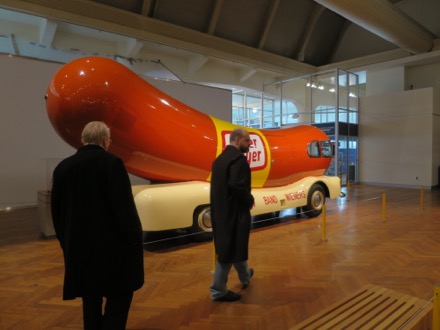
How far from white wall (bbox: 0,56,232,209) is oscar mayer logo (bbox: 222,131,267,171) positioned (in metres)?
4.57

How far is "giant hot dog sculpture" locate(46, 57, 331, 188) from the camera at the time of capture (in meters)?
4.39

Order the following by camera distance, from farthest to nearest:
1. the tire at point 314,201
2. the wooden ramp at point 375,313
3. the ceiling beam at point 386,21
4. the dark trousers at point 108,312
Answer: the ceiling beam at point 386,21 → the tire at point 314,201 → the wooden ramp at point 375,313 → the dark trousers at point 108,312

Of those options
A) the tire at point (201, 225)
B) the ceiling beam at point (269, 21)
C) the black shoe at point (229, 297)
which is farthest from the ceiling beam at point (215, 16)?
the black shoe at point (229, 297)

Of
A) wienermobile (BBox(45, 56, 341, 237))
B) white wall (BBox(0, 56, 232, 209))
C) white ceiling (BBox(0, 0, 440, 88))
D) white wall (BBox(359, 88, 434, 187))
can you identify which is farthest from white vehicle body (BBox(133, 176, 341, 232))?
white wall (BBox(359, 88, 434, 187))

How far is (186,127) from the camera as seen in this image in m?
5.32

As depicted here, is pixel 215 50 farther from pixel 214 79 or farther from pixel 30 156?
pixel 30 156

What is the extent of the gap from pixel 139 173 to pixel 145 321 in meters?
2.74

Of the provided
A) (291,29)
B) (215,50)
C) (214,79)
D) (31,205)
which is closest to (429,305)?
(31,205)

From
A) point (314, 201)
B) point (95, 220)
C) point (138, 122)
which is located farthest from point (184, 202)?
point (314, 201)

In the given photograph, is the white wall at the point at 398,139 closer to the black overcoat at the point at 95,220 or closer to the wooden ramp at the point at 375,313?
the wooden ramp at the point at 375,313

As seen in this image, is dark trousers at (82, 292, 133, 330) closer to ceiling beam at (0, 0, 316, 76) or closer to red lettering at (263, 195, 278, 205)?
red lettering at (263, 195, 278, 205)

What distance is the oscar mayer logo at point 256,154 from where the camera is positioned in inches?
244

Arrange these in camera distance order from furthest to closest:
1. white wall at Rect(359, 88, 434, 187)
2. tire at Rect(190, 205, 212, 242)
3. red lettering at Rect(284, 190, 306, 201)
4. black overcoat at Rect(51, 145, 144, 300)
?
white wall at Rect(359, 88, 434, 187), red lettering at Rect(284, 190, 306, 201), tire at Rect(190, 205, 212, 242), black overcoat at Rect(51, 145, 144, 300)

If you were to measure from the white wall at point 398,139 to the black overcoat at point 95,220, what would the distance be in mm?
14541
